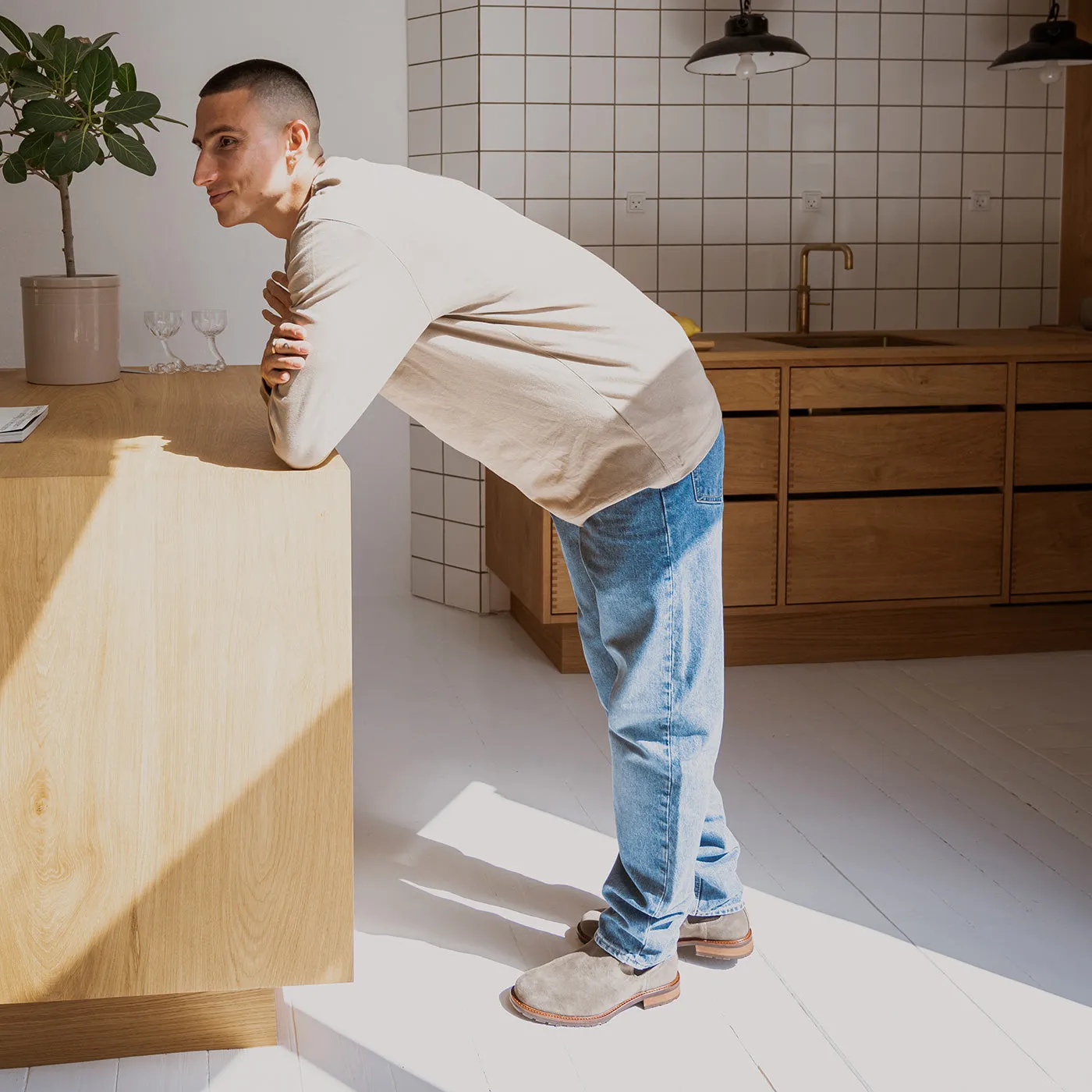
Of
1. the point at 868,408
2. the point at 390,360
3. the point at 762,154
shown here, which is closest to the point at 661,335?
the point at 390,360

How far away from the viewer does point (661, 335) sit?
178cm

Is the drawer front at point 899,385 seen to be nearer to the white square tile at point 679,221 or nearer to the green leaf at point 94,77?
the white square tile at point 679,221

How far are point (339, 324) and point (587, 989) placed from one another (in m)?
1.00

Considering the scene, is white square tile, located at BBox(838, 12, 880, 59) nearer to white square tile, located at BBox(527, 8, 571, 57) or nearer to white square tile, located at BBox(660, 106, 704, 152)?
white square tile, located at BBox(660, 106, 704, 152)

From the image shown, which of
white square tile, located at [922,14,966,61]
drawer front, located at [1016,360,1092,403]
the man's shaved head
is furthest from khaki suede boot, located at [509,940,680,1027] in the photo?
white square tile, located at [922,14,966,61]

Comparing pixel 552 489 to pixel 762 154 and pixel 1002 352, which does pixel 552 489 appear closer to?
pixel 1002 352

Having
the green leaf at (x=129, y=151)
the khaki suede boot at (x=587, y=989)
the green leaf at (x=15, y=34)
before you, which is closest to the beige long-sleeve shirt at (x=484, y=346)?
the khaki suede boot at (x=587, y=989)

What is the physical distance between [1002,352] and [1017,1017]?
2.09 m

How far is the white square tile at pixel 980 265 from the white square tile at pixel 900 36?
62cm

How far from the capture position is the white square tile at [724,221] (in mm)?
4090

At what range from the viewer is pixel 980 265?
4.25m

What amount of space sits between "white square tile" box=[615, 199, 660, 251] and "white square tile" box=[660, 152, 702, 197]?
0.06 metres

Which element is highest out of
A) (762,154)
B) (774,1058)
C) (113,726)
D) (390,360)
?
(762,154)

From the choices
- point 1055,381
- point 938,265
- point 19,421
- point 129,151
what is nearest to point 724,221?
point 938,265
